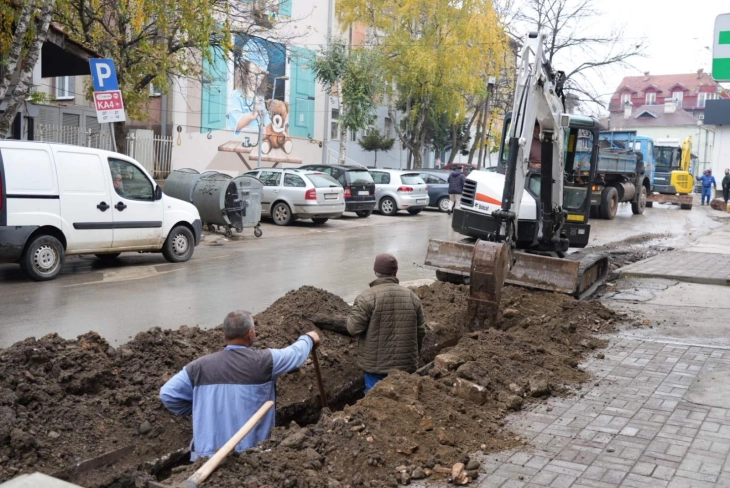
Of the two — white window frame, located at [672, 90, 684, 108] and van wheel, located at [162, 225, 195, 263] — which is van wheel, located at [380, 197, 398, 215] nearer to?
van wheel, located at [162, 225, 195, 263]

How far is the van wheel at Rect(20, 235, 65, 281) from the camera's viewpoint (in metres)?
12.0

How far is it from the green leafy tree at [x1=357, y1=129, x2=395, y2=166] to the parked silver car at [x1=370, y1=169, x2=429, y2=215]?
15.5 m

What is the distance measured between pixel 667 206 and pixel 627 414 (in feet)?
114

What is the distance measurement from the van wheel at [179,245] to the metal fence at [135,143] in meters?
8.97

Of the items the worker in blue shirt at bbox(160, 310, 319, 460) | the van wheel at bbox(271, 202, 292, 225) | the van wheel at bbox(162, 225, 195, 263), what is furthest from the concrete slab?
the van wheel at bbox(271, 202, 292, 225)

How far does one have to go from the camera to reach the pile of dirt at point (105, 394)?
510 centimetres

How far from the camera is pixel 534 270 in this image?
37.3ft

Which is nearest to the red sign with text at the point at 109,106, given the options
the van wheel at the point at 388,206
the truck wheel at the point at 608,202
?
the van wheel at the point at 388,206

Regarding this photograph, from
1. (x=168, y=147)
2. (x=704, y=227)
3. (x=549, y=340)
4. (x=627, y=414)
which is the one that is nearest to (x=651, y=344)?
(x=549, y=340)

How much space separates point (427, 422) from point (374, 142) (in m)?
39.1

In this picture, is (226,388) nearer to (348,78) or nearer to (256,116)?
(256,116)

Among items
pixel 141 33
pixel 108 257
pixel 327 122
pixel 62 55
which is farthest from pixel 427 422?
pixel 327 122

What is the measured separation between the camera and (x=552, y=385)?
662 cm

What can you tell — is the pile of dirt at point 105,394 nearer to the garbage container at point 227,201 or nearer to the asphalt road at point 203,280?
the asphalt road at point 203,280
